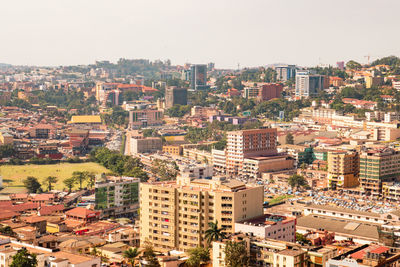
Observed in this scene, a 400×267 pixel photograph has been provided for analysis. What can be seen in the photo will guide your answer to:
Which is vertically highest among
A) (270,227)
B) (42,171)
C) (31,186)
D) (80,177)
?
(270,227)

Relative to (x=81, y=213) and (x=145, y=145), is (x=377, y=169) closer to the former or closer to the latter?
(x=81, y=213)

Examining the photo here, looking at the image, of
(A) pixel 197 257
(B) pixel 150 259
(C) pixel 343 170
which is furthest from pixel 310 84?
(B) pixel 150 259

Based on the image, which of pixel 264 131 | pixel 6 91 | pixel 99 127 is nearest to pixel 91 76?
pixel 6 91


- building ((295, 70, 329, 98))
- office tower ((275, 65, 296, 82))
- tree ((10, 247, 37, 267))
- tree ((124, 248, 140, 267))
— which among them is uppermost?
office tower ((275, 65, 296, 82))

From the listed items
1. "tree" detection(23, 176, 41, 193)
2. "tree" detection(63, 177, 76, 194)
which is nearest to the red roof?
"tree" detection(63, 177, 76, 194)

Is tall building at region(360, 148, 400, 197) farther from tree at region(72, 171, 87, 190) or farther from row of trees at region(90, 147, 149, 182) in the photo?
tree at region(72, 171, 87, 190)

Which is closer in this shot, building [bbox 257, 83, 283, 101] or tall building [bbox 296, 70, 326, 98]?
tall building [bbox 296, 70, 326, 98]
